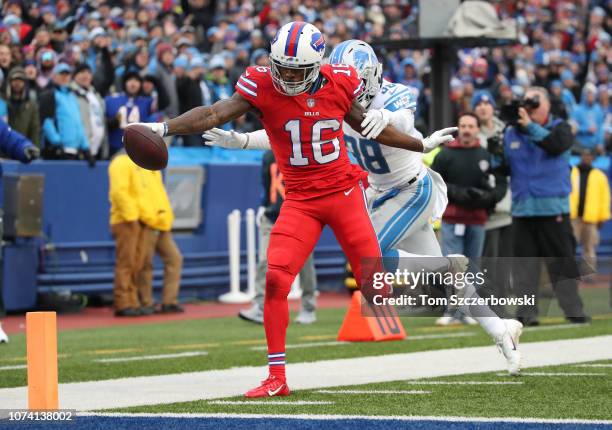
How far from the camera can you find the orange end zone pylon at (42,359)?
18.9ft

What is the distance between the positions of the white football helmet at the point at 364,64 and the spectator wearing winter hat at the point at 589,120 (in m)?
11.7

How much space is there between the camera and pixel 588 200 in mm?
16391

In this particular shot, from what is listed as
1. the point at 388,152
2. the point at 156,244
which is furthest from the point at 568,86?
the point at 388,152

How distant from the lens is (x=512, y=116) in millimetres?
10914

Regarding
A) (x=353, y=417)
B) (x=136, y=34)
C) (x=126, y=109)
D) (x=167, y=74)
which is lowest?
(x=353, y=417)

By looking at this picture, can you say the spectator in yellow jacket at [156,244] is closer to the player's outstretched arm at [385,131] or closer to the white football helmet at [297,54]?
the player's outstretched arm at [385,131]

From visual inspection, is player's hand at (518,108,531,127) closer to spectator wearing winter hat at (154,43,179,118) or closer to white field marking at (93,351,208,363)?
white field marking at (93,351,208,363)

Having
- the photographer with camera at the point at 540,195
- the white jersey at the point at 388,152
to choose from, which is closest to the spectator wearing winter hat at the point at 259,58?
the photographer with camera at the point at 540,195

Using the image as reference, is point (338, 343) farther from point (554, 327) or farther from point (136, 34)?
point (136, 34)

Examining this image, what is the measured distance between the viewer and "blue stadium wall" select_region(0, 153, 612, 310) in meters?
13.2

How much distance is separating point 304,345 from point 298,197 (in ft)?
9.65

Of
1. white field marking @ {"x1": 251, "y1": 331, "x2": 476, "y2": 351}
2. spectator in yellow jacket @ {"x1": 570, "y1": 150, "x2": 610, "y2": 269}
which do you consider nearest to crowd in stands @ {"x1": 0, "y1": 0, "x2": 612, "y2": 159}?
spectator in yellow jacket @ {"x1": 570, "y1": 150, "x2": 610, "y2": 269}

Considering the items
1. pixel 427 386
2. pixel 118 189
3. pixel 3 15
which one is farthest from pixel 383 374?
pixel 3 15

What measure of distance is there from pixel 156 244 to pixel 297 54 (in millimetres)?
7270
